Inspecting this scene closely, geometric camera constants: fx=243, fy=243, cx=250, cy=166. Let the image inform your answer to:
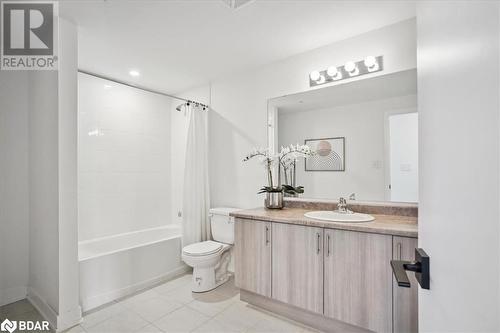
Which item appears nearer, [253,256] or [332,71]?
[253,256]

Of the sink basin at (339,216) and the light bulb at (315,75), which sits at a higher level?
the light bulb at (315,75)

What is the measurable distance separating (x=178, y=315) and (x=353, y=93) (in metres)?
2.52

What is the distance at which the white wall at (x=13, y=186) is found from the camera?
2.39m

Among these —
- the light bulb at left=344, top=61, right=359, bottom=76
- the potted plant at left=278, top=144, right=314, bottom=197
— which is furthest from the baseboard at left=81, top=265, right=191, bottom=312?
the light bulb at left=344, top=61, right=359, bottom=76

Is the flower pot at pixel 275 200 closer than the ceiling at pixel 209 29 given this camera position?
No

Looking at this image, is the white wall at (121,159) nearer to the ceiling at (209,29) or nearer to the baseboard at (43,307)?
the ceiling at (209,29)

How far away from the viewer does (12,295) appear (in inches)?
93.4

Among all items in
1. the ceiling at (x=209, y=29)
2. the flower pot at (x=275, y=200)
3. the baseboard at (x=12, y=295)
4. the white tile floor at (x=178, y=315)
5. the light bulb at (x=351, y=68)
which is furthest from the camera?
the flower pot at (x=275, y=200)

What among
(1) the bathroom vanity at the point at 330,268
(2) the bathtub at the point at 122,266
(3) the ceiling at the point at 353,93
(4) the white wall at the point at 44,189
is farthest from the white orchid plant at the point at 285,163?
(4) the white wall at the point at 44,189

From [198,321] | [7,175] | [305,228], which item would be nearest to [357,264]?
[305,228]

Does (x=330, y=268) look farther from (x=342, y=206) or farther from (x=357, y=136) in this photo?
(x=357, y=136)

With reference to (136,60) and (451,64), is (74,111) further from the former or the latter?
(451,64)

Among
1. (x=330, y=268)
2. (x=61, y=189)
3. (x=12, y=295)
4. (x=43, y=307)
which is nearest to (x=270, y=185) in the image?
(x=330, y=268)

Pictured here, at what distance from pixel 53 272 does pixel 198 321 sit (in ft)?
4.06
